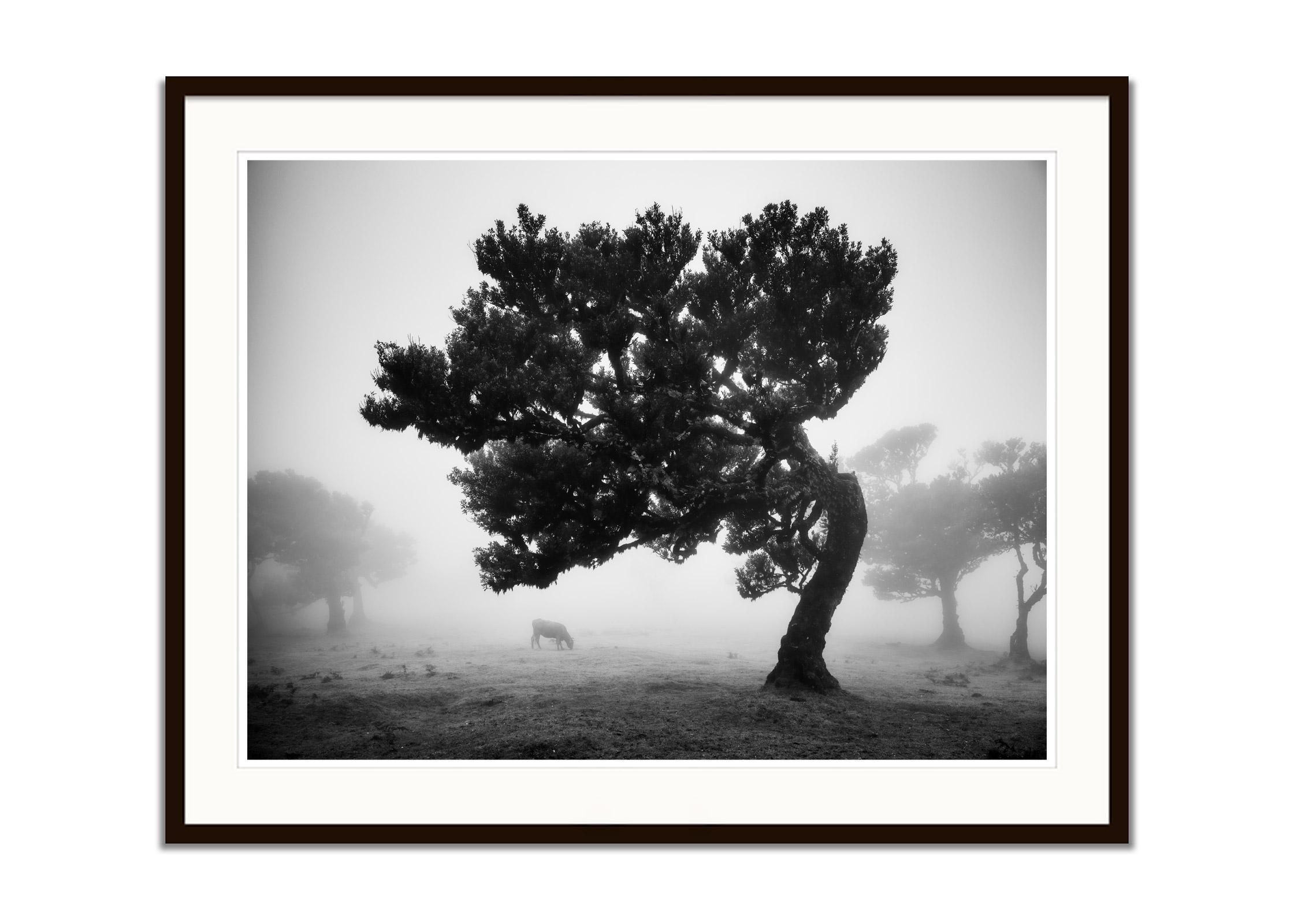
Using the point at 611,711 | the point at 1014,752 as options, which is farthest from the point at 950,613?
the point at 611,711

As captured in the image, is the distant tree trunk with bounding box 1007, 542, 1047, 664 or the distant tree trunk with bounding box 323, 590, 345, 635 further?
the distant tree trunk with bounding box 323, 590, 345, 635

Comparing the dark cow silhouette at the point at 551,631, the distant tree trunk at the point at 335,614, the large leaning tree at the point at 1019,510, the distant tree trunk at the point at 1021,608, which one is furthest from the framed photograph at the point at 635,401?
the dark cow silhouette at the point at 551,631

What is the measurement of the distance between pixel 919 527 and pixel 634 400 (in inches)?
603

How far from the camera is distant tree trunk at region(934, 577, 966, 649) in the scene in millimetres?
18828

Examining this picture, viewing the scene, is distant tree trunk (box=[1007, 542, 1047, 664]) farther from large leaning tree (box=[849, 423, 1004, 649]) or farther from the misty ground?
large leaning tree (box=[849, 423, 1004, 649])

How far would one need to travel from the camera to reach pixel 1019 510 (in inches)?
500

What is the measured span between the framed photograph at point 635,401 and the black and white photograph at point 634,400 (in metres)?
0.06

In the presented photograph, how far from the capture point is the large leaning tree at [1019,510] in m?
8.72

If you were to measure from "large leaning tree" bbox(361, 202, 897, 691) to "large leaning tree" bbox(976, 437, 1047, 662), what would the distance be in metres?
3.22

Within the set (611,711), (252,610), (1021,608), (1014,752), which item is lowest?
(1021,608)

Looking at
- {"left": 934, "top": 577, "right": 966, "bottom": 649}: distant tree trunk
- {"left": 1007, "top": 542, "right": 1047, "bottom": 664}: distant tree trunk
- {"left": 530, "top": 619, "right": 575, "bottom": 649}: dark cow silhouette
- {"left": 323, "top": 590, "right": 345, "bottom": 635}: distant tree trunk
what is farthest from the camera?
{"left": 934, "top": 577, "right": 966, "bottom": 649}: distant tree trunk

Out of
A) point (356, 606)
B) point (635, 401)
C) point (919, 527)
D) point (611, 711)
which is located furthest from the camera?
point (919, 527)

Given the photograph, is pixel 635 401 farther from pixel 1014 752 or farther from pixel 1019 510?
pixel 1019 510

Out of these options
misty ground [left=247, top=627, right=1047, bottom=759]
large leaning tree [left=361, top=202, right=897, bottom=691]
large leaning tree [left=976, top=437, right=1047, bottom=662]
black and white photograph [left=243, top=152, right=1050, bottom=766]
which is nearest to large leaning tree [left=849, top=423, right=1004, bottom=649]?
large leaning tree [left=976, top=437, right=1047, bottom=662]
